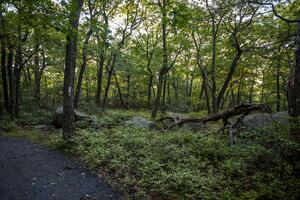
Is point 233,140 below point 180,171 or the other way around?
the other way around

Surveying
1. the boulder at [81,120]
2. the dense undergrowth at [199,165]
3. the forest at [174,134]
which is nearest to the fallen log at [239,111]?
Answer: the forest at [174,134]

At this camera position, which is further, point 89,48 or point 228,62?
point 228,62

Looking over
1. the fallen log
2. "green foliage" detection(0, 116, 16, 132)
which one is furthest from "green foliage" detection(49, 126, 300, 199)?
"green foliage" detection(0, 116, 16, 132)

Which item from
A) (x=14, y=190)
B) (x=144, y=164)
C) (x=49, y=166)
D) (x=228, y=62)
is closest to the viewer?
(x=14, y=190)

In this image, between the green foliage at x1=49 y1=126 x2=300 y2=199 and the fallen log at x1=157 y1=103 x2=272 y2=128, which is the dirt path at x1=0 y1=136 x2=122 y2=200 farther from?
the fallen log at x1=157 y1=103 x2=272 y2=128

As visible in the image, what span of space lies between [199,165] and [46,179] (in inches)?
153

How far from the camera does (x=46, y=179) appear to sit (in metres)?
5.19

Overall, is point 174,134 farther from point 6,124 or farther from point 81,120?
point 6,124

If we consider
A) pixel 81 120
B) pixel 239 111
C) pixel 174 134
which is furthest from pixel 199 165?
pixel 81 120

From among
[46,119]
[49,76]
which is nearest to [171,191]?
[46,119]

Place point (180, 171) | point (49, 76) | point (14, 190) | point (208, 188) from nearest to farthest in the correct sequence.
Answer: point (208, 188) → point (14, 190) → point (180, 171) → point (49, 76)

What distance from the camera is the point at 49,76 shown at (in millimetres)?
28000

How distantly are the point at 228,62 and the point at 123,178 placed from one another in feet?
44.0

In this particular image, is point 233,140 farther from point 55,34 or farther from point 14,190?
point 55,34
